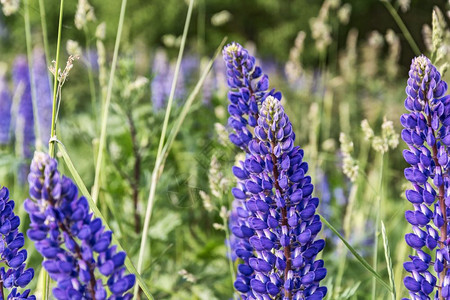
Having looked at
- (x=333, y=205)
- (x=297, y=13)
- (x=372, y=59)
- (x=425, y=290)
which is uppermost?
(x=297, y=13)

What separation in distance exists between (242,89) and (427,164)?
52 centimetres

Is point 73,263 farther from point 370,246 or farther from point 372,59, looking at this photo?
point 372,59

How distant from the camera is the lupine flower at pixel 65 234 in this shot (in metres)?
1.09

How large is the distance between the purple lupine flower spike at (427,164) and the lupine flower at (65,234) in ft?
2.35

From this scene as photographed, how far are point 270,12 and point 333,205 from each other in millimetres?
8760

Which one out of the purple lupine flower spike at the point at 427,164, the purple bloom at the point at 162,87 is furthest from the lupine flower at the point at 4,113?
the purple lupine flower spike at the point at 427,164

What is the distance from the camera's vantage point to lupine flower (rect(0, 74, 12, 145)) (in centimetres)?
486

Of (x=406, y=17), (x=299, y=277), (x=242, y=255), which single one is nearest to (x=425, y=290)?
(x=299, y=277)

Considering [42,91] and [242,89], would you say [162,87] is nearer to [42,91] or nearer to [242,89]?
[42,91]

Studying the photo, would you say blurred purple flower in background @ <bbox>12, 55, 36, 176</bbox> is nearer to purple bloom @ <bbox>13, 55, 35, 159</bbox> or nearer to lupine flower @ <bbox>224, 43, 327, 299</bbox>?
purple bloom @ <bbox>13, 55, 35, 159</bbox>

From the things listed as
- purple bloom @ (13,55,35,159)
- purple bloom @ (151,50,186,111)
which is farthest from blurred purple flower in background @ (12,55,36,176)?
purple bloom @ (151,50,186,111)

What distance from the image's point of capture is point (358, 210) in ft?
13.9

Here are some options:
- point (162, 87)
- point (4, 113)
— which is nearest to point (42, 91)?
point (4, 113)

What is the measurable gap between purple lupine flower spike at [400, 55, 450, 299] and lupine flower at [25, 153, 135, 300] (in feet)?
2.35
